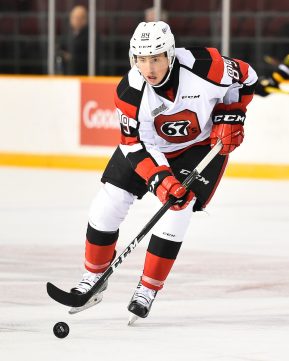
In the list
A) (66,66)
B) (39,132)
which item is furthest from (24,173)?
(66,66)

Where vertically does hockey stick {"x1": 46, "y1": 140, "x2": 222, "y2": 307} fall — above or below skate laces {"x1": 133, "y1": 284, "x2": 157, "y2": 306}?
above

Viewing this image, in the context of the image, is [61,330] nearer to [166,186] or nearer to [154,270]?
[154,270]

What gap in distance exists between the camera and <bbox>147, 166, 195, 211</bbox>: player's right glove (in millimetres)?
4652

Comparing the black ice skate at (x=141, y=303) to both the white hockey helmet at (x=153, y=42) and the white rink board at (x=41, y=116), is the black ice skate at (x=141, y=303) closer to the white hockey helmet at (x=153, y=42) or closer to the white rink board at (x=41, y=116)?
the white hockey helmet at (x=153, y=42)

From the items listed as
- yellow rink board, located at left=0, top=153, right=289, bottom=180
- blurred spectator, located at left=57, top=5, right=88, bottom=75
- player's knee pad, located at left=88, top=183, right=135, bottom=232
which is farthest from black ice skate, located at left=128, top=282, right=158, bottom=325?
blurred spectator, located at left=57, top=5, right=88, bottom=75

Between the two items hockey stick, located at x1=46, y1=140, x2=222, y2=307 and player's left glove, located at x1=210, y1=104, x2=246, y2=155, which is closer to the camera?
hockey stick, located at x1=46, y1=140, x2=222, y2=307

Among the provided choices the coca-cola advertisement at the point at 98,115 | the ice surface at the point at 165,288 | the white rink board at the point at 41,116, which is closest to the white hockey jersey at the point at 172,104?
the ice surface at the point at 165,288

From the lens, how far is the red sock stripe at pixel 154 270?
4.82 metres

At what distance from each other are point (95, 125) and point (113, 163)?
250 inches

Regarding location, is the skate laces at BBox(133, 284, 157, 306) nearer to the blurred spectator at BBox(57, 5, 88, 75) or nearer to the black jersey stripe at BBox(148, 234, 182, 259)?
the black jersey stripe at BBox(148, 234, 182, 259)

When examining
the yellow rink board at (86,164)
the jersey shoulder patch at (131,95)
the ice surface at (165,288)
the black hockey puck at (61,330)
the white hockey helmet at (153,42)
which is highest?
the white hockey helmet at (153,42)

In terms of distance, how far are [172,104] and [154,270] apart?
632mm

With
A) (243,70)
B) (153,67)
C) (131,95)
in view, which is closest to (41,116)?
(243,70)

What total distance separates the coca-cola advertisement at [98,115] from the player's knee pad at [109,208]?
20.4 feet
